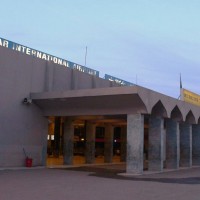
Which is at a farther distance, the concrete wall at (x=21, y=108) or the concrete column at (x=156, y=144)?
the concrete column at (x=156, y=144)

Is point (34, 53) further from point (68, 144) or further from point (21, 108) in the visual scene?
point (68, 144)

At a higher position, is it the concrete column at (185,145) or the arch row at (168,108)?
the arch row at (168,108)

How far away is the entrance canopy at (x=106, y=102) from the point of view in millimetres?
27484

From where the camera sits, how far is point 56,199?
13.9 meters

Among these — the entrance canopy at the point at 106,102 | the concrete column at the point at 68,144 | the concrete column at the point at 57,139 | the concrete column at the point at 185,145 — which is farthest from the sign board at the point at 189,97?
the concrete column at the point at 57,139

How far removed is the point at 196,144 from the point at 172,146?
8432 mm

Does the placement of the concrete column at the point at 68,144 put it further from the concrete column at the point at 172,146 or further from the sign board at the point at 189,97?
the sign board at the point at 189,97

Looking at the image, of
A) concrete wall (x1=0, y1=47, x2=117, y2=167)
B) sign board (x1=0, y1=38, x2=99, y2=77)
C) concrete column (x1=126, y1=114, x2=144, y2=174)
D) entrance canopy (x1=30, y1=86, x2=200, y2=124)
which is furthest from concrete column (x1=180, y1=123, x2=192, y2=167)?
concrete wall (x1=0, y1=47, x2=117, y2=167)

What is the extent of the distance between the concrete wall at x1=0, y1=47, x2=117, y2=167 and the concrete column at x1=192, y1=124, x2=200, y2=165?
17.6m

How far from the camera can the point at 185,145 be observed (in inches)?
1542

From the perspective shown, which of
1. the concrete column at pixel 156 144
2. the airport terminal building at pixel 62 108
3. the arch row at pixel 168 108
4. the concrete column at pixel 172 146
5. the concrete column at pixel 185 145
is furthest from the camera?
the concrete column at pixel 185 145

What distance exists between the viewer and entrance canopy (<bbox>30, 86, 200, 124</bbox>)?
90.2 ft

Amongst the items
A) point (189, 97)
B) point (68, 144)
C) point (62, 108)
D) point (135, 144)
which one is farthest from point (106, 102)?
point (189, 97)

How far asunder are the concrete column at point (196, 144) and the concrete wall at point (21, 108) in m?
17.6
